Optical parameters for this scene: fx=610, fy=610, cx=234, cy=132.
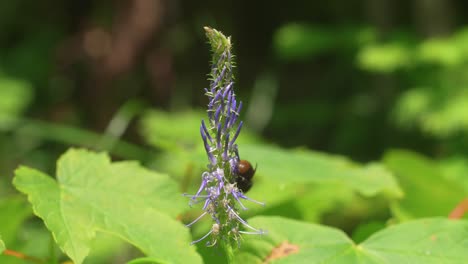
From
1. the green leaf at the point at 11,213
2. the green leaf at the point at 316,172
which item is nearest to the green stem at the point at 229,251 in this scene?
the green leaf at the point at 316,172

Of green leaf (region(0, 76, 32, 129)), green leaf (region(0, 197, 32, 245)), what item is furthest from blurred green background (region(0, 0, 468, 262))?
green leaf (region(0, 197, 32, 245))

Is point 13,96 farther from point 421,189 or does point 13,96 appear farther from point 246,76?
point 421,189

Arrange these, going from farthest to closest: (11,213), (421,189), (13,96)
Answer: (13,96) → (421,189) → (11,213)

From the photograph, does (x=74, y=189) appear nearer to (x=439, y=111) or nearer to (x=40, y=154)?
(x=439, y=111)

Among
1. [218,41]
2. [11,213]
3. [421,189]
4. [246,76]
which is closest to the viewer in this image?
[218,41]

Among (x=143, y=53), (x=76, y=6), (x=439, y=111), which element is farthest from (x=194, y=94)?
(x=439, y=111)

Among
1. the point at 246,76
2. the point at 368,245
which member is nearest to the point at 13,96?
the point at 246,76
